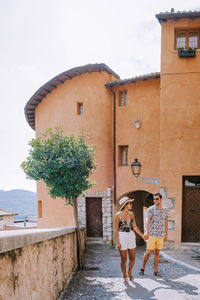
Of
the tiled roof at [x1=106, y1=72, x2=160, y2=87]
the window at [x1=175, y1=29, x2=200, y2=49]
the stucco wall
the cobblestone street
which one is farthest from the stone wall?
the stucco wall

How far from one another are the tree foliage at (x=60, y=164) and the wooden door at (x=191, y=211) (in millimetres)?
3538

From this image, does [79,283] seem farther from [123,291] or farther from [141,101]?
[141,101]

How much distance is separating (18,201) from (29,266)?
9083cm

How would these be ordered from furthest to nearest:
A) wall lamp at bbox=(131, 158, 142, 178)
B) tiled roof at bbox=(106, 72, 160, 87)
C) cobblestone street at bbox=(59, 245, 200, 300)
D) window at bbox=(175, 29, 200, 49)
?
tiled roof at bbox=(106, 72, 160, 87)
wall lamp at bbox=(131, 158, 142, 178)
window at bbox=(175, 29, 200, 49)
cobblestone street at bbox=(59, 245, 200, 300)

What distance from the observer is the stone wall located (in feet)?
7.46

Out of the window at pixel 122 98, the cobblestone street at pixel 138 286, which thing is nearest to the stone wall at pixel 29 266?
the cobblestone street at pixel 138 286

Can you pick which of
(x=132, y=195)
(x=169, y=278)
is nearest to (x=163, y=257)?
(x=169, y=278)

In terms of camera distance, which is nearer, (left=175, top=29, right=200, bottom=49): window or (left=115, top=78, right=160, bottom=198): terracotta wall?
(left=175, top=29, right=200, bottom=49): window

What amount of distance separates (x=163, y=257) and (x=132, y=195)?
744cm

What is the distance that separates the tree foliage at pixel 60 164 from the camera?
846 cm

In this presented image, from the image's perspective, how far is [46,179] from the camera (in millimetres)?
8734

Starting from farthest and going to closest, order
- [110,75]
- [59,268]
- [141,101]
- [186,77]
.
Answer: [110,75], [141,101], [186,77], [59,268]

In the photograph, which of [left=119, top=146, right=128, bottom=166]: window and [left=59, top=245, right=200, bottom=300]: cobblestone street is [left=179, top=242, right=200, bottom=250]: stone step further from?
[left=119, top=146, right=128, bottom=166]: window

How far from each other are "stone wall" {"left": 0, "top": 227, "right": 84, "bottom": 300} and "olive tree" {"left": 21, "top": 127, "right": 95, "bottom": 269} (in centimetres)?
368
